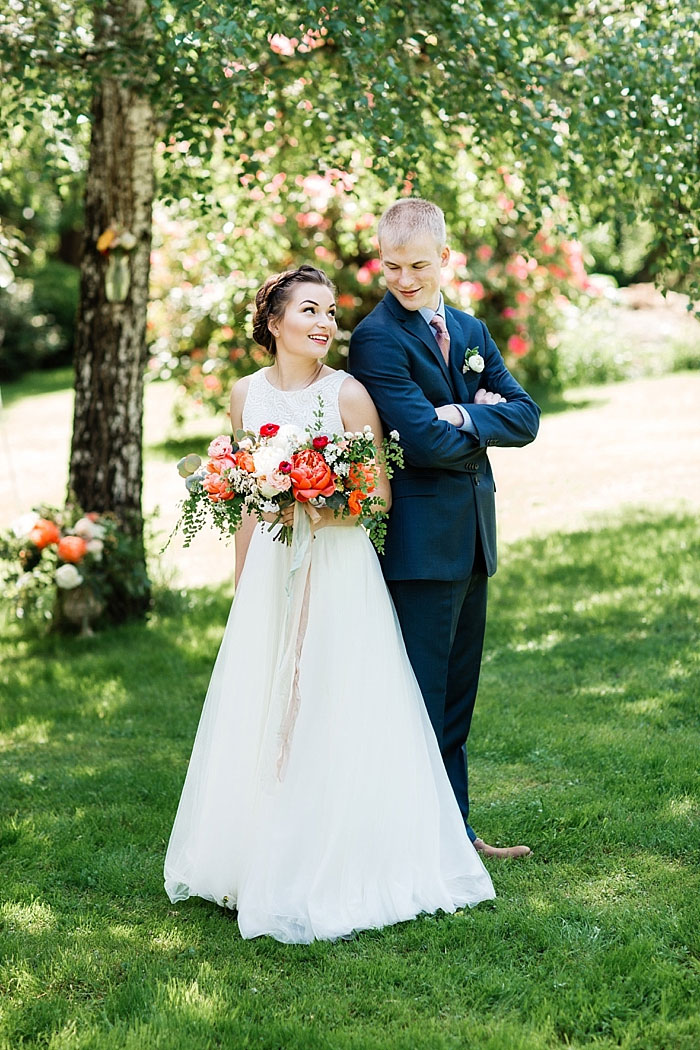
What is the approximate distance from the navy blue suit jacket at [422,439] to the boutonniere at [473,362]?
0.02 m

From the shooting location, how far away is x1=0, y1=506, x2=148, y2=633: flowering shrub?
6.54 m

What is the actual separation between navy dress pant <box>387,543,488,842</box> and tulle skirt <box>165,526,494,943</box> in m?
0.08

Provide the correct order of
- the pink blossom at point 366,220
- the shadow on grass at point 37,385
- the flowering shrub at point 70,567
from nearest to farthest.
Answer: the flowering shrub at point 70,567 < the pink blossom at point 366,220 < the shadow on grass at point 37,385

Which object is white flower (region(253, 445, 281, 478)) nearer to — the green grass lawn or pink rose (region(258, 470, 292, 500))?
pink rose (region(258, 470, 292, 500))

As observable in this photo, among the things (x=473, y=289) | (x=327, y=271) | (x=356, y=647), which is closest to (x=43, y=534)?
(x=356, y=647)

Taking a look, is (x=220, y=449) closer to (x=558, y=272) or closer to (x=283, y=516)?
(x=283, y=516)

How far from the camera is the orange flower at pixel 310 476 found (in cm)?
311

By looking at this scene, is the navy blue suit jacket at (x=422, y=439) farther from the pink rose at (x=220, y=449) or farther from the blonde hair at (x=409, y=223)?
the pink rose at (x=220, y=449)

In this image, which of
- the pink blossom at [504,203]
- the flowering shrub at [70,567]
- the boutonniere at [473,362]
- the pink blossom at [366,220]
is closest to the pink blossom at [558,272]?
the pink blossom at [504,203]

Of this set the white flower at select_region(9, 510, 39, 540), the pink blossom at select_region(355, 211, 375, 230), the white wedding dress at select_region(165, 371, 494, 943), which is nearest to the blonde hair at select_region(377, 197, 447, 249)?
the white wedding dress at select_region(165, 371, 494, 943)

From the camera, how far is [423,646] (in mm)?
3562

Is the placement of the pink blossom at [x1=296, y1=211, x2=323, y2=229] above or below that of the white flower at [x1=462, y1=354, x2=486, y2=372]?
above

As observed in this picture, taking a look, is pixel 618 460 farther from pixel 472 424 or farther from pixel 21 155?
pixel 472 424

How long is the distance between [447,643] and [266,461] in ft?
2.95
